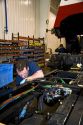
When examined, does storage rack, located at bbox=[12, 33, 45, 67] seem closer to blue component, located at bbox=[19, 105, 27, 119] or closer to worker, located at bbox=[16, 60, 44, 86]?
worker, located at bbox=[16, 60, 44, 86]

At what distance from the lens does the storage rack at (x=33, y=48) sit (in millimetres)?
5683

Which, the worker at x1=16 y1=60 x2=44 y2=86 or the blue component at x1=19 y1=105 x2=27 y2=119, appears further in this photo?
the worker at x1=16 y1=60 x2=44 y2=86

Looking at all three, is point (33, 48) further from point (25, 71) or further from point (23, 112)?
point (23, 112)

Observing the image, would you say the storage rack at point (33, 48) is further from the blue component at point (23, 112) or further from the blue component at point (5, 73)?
the blue component at point (23, 112)

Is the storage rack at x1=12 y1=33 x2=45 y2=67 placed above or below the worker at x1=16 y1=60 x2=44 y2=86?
above

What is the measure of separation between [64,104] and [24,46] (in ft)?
14.8

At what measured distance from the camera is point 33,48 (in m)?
6.18

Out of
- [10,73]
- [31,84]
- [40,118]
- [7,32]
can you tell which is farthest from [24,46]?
[40,118]

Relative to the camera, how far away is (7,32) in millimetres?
5297

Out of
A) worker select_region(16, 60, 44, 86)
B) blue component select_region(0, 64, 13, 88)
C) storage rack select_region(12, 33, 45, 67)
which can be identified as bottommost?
blue component select_region(0, 64, 13, 88)

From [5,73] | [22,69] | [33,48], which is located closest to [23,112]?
[22,69]

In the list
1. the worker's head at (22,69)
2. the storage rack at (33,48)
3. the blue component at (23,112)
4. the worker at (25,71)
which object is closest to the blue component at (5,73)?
the worker at (25,71)

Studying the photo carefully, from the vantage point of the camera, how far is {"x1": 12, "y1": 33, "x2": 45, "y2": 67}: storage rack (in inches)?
224

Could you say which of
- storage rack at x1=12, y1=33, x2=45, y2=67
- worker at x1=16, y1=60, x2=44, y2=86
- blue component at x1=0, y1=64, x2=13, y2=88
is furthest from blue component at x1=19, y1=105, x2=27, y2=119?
storage rack at x1=12, y1=33, x2=45, y2=67
